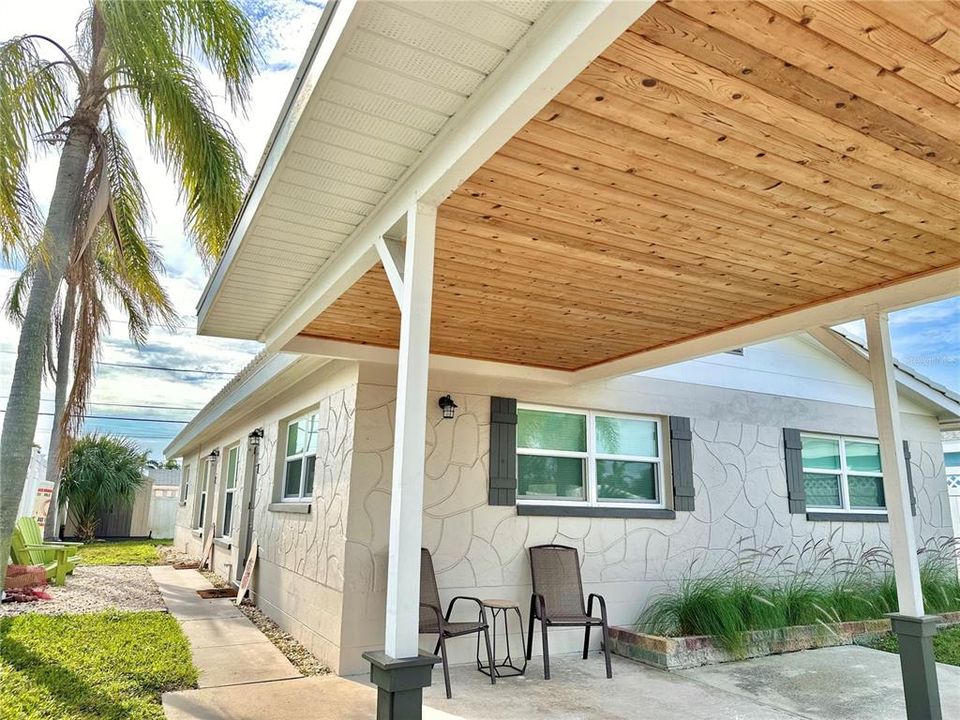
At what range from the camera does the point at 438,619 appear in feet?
15.7

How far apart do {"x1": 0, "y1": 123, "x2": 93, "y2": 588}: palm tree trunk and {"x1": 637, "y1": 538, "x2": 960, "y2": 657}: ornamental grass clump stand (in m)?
5.47

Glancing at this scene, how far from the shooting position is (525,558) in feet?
19.5

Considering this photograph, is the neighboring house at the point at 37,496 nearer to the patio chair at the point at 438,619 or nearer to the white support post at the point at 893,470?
the patio chair at the point at 438,619

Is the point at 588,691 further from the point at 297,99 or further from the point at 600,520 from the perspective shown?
the point at 297,99

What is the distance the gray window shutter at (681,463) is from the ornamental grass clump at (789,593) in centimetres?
73

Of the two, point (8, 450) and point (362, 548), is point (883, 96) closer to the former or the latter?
point (362, 548)

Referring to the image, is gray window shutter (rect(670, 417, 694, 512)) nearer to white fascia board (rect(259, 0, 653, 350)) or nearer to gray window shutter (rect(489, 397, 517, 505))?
gray window shutter (rect(489, 397, 517, 505))

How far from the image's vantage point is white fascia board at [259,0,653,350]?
1.78 meters

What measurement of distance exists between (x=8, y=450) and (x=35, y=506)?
25.2 feet

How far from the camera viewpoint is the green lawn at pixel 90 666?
3982 millimetres

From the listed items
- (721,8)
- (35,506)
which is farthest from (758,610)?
(35,506)

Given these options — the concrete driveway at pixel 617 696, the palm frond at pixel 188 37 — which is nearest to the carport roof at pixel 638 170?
the palm frond at pixel 188 37

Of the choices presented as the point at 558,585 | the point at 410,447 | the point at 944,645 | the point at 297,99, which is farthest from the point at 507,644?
the point at 297,99

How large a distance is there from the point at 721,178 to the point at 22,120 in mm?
5170
